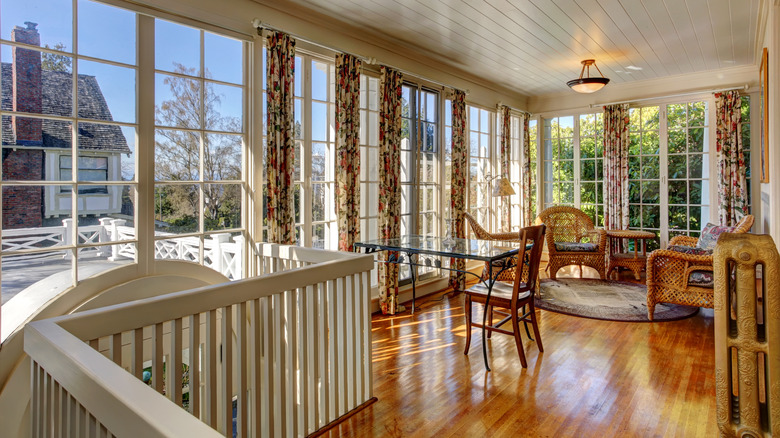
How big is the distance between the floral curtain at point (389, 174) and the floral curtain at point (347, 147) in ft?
1.30

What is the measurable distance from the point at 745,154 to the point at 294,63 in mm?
5843

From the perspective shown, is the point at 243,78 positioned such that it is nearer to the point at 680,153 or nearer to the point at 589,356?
the point at 589,356

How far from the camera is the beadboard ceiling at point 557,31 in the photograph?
3.67m

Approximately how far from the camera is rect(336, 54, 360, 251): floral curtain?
13.0 ft

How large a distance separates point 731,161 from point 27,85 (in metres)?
7.12

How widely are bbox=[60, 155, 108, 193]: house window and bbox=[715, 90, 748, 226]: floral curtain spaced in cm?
669

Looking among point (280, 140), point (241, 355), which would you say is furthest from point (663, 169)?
point (241, 355)

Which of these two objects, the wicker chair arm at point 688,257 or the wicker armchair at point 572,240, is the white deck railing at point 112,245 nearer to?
the wicker chair arm at point 688,257

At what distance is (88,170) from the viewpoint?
2.58 m

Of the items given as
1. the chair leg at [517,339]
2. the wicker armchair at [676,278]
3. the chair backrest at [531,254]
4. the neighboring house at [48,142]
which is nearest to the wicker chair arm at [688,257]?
the wicker armchair at [676,278]

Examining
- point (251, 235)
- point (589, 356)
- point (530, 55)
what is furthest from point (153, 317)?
point (530, 55)

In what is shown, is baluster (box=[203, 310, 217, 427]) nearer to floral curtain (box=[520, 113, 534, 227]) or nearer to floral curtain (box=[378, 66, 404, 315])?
floral curtain (box=[378, 66, 404, 315])

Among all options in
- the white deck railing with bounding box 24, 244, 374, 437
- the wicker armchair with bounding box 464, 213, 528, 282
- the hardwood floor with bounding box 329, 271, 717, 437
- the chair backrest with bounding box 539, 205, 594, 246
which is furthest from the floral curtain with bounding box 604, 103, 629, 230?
the white deck railing with bounding box 24, 244, 374, 437

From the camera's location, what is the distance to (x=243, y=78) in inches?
132
